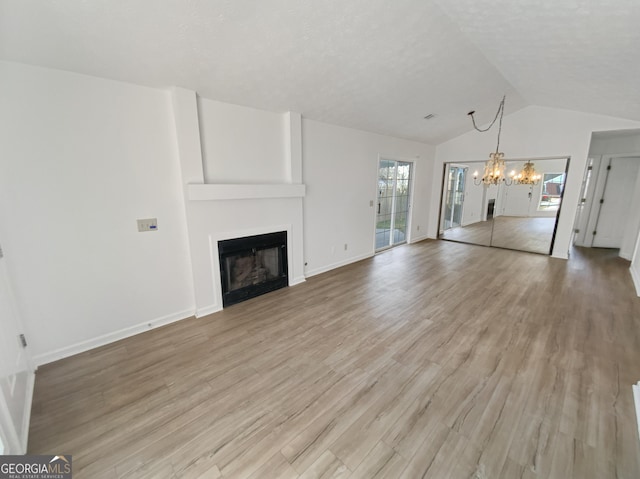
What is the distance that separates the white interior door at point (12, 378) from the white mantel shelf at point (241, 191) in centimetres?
154

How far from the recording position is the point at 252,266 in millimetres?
3580

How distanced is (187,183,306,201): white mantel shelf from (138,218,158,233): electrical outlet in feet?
1.43

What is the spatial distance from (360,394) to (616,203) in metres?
7.60

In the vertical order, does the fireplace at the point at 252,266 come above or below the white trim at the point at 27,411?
above

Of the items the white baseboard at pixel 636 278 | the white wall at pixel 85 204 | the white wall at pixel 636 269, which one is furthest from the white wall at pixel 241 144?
the white wall at pixel 636 269

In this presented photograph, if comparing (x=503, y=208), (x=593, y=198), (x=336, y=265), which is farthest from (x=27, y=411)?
(x=503, y=208)

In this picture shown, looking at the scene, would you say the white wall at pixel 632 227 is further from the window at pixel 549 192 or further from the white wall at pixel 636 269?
the window at pixel 549 192

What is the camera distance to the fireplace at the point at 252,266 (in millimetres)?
3303

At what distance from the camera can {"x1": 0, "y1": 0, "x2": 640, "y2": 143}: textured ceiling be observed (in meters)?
1.81

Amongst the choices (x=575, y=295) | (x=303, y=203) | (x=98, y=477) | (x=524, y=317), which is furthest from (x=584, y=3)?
(x=98, y=477)

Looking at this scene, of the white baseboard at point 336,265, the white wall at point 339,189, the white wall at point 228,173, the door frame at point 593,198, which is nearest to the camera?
the white wall at point 228,173

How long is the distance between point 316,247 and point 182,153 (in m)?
2.42
